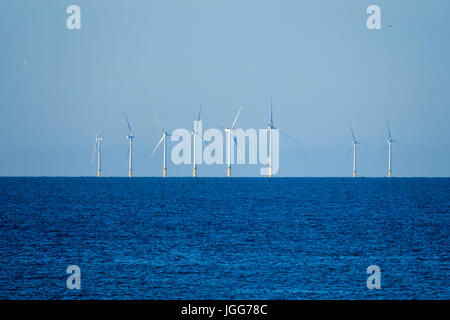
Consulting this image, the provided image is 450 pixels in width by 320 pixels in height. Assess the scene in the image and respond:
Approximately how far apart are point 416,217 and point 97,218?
3977 centimetres

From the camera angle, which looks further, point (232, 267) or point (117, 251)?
point (117, 251)

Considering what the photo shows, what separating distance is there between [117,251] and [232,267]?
11.5 meters

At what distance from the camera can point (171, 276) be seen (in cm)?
Answer: 3856
